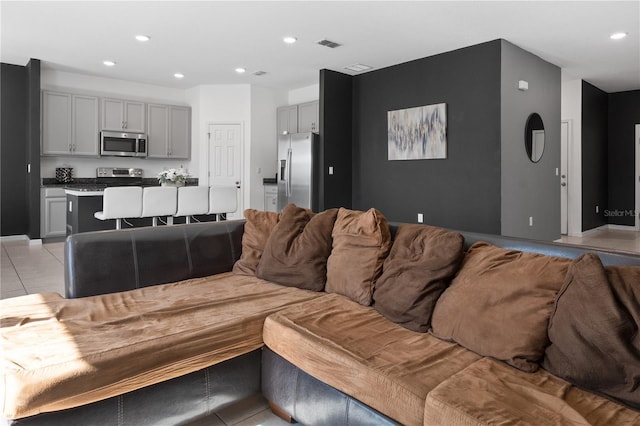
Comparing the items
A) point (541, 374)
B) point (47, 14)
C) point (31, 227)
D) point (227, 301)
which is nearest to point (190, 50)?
point (47, 14)

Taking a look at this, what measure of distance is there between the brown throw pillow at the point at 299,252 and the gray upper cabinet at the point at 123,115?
236 inches

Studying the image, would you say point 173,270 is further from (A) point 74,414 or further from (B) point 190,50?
(B) point 190,50

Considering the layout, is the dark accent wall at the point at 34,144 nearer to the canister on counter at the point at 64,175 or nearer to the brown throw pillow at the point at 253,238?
the canister on counter at the point at 64,175

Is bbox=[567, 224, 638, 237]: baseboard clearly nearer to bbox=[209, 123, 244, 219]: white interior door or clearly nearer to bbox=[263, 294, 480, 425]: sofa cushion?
bbox=[209, 123, 244, 219]: white interior door

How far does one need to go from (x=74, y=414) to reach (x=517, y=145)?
5.49 m

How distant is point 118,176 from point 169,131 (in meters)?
1.21

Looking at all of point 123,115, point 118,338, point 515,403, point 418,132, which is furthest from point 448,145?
point 123,115

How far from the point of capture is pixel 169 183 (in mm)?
5770

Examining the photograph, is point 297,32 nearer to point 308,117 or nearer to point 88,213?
point 308,117

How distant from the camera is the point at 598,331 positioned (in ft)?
4.29

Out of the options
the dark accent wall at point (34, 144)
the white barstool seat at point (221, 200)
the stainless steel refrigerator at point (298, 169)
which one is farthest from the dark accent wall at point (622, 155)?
the dark accent wall at point (34, 144)

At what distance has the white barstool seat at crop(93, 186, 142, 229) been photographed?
188 inches

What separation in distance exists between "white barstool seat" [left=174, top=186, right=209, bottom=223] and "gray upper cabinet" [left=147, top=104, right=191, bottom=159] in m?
2.96

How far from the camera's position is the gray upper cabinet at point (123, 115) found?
7.35m
